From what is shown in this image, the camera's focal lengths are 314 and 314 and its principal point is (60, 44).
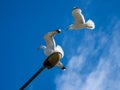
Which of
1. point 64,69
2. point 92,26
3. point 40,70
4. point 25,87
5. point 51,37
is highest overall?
point 92,26

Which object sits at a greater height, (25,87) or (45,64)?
(45,64)

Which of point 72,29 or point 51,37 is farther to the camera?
point 72,29

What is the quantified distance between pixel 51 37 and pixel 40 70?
4711 mm

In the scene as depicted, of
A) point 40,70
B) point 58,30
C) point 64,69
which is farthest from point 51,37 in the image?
point 40,70

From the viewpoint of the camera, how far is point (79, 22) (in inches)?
580

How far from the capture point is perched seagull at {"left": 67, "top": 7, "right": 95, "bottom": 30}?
14.2m

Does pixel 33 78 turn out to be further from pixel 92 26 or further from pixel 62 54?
pixel 92 26

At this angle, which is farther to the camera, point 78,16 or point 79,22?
A: point 79,22

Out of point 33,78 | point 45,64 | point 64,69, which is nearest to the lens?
point 33,78

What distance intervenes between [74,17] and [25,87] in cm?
907

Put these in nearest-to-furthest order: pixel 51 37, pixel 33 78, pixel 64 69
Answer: pixel 33 78
pixel 64 69
pixel 51 37

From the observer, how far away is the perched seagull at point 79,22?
14.2 meters

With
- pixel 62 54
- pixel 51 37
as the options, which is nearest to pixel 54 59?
pixel 62 54

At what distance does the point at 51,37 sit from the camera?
10586mm
